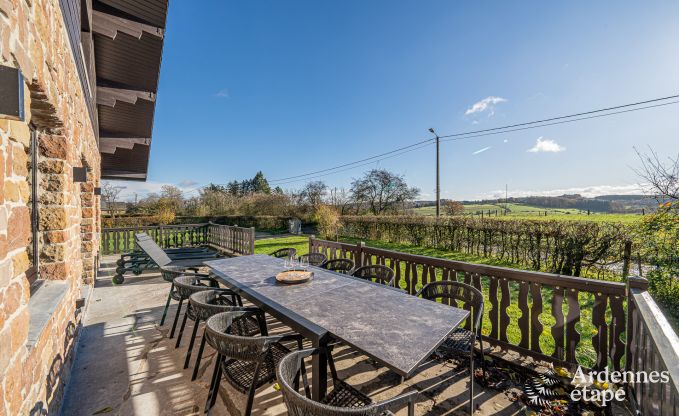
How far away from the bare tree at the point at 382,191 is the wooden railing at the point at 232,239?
1262 centimetres

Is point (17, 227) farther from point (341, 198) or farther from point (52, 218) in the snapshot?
point (341, 198)

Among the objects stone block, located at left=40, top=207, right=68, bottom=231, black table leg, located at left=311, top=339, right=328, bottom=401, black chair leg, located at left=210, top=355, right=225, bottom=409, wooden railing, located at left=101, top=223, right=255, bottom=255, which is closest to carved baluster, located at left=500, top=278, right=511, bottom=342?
black table leg, located at left=311, top=339, right=328, bottom=401

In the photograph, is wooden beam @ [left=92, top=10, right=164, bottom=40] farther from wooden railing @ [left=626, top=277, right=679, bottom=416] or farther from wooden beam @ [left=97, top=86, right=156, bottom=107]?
wooden railing @ [left=626, top=277, right=679, bottom=416]

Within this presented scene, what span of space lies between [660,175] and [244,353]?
6.54 metres

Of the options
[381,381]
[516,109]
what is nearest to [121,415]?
[381,381]

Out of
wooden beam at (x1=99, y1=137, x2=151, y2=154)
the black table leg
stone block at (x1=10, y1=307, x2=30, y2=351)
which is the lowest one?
the black table leg

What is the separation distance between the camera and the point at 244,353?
177 cm

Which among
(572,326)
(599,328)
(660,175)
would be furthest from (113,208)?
(660,175)

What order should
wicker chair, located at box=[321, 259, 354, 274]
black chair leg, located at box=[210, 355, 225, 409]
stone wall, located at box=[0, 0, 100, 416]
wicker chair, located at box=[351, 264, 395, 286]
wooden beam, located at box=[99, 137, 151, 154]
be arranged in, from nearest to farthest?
stone wall, located at box=[0, 0, 100, 416]
black chair leg, located at box=[210, 355, 225, 409]
wicker chair, located at box=[351, 264, 395, 286]
wicker chair, located at box=[321, 259, 354, 274]
wooden beam, located at box=[99, 137, 151, 154]

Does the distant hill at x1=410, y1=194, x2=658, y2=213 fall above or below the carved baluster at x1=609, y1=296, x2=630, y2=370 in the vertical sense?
above

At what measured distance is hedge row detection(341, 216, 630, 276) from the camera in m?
5.52

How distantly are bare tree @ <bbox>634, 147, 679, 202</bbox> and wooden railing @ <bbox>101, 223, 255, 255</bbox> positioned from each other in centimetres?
799

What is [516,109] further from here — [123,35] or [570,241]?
[123,35]

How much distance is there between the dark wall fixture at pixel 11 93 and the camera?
0.90m
